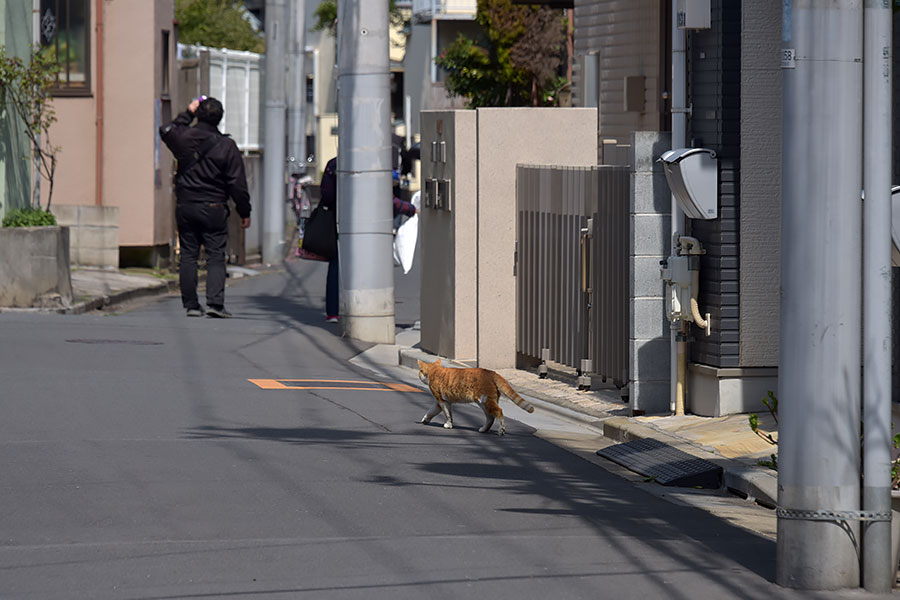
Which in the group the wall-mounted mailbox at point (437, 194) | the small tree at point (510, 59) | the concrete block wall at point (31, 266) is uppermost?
the small tree at point (510, 59)

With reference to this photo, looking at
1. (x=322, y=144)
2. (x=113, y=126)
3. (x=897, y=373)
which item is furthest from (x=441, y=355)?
(x=322, y=144)

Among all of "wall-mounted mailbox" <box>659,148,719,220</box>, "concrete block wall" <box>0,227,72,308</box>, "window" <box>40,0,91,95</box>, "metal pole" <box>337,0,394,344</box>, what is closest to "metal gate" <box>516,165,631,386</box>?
"wall-mounted mailbox" <box>659,148,719,220</box>

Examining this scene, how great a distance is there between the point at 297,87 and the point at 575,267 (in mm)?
18922

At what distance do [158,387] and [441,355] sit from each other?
10.6 ft

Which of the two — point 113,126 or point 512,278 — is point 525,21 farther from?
point 512,278

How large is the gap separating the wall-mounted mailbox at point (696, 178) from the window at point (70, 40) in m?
13.2

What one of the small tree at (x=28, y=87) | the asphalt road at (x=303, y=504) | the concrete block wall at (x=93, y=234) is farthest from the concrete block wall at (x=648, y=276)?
the concrete block wall at (x=93, y=234)

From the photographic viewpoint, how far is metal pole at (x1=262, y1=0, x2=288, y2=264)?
26172 millimetres

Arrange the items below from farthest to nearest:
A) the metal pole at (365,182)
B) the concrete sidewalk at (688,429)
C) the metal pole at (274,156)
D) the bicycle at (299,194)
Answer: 1. the bicycle at (299,194)
2. the metal pole at (274,156)
3. the metal pole at (365,182)
4. the concrete sidewalk at (688,429)

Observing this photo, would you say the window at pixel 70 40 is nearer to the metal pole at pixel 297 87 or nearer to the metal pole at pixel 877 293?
the metal pole at pixel 297 87

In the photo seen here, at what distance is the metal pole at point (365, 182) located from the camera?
14461mm

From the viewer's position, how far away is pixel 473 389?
31.2 ft

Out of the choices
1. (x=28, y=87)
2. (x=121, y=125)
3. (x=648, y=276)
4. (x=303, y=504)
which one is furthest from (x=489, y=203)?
(x=121, y=125)

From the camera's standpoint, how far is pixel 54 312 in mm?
15352
